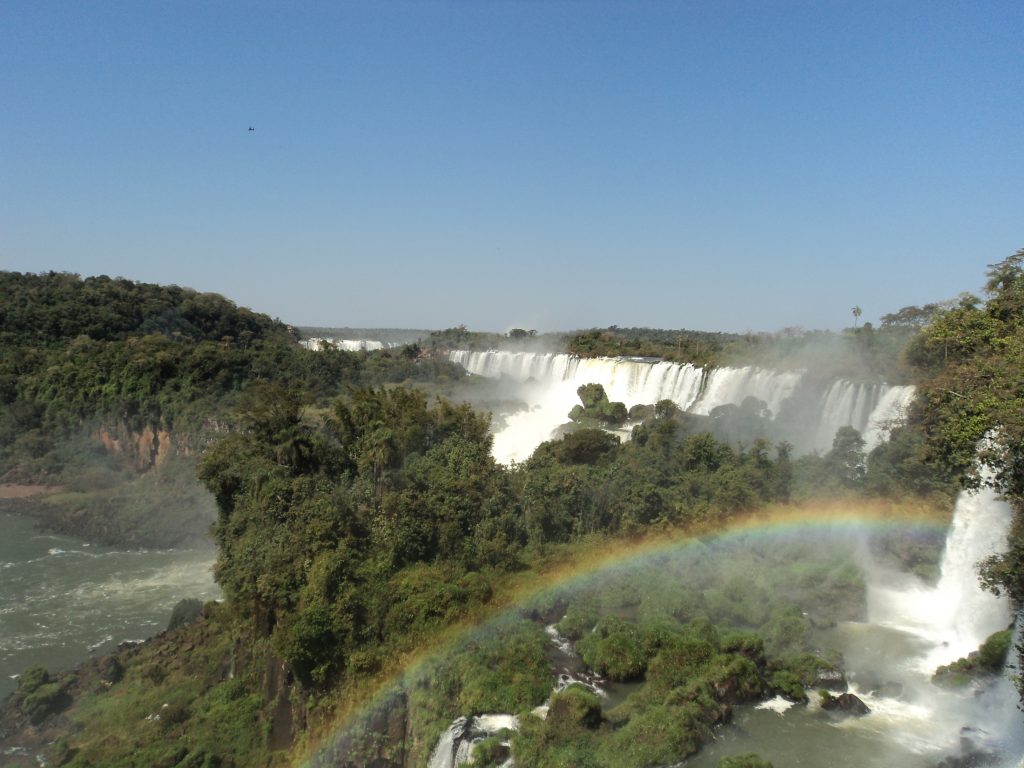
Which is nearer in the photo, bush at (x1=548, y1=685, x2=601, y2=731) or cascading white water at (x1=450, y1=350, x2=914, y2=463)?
bush at (x1=548, y1=685, x2=601, y2=731)

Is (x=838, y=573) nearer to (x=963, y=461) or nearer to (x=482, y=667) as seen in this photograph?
(x=963, y=461)

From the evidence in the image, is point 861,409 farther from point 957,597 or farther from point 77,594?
point 77,594

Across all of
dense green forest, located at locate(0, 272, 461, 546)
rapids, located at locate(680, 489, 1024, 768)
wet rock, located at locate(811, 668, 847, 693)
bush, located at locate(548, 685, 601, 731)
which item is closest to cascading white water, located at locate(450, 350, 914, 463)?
dense green forest, located at locate(0, 272, 461, 546)

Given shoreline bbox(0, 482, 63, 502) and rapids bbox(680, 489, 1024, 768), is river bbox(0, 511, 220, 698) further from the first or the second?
rapids bbox(680, 489, 1024, 768)

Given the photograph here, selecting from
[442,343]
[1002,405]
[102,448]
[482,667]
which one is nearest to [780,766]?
[482,667]

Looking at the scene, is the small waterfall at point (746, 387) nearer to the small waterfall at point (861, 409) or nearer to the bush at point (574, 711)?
the small waterfall at point (861, 409)

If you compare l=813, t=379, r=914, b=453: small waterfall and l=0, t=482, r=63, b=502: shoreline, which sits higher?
l=813, t=379, r=914, b=453: small waterfall

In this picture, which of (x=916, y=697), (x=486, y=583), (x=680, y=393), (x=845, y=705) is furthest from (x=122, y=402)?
(x=916, y=697)
